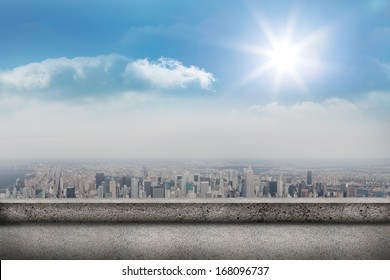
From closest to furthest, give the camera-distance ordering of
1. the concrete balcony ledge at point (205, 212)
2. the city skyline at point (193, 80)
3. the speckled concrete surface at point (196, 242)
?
the speckled concrete surface at point (196, 242), the concrete balcony ledge at point (205, 212), the city skyline at point (193, 80)

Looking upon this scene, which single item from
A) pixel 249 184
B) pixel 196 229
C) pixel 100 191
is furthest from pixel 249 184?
pixel 100 191

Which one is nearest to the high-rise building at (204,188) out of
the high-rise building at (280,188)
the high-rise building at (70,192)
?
the high-rise building at (280,188)

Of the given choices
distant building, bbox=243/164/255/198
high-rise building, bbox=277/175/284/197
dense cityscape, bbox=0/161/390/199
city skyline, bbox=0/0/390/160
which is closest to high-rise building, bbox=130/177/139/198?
dense cityscape, bbox=0/161/390/199

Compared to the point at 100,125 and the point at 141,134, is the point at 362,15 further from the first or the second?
the point at 100,125

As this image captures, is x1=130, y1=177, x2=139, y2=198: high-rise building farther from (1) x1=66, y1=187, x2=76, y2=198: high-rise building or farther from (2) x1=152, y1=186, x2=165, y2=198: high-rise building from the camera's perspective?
(1) x1=66, y1=187, x2=76, y2=198: high-rise building

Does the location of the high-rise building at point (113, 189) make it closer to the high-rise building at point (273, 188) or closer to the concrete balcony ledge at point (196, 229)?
the concrete balcony ledge at point (196, 229)
